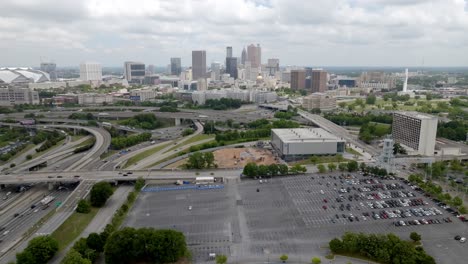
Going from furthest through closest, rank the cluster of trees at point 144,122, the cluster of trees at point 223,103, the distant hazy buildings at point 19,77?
the distant hazy buildings at point 19,77 < the cluster of trees at point 223,103 < the cluster of trees at point 144,122

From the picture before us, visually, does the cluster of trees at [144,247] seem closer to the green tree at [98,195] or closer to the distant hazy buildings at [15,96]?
the green tree at [98,195]

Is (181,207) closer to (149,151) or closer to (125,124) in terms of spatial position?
(149,151)

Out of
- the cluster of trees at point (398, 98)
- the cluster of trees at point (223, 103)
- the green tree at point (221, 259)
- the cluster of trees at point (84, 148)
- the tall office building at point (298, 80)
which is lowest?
the green tree at point (221, 259)

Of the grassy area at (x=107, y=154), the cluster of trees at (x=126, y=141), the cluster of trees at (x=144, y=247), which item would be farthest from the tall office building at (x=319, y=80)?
the cluster of trees at (x=144, y=247)

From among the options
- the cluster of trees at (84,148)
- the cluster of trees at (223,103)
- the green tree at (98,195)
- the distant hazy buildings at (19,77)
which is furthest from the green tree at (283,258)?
the distant hazy buildings at (19,77)

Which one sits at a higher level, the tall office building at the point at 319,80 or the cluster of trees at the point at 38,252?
the tall office building at the point at 319,80

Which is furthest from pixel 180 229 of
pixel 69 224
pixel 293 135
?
pixel 293 135

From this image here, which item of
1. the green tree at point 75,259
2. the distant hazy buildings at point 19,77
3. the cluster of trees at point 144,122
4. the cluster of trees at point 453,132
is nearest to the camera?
the green tree at point 75,259

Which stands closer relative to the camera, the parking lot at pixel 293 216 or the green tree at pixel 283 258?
the green tree at pixel 283 258
